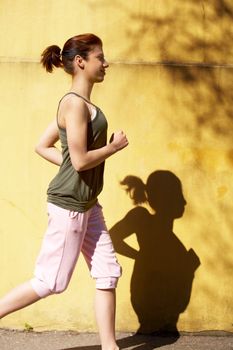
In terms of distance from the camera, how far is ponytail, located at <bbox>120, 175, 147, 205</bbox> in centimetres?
423

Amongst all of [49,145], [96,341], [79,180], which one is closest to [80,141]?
[79,180]

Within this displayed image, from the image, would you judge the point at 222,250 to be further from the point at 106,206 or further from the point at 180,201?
the point at 106,206

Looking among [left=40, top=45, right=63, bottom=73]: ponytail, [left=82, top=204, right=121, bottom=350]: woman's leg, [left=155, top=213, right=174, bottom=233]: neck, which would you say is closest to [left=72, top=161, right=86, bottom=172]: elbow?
[left=82, top=204, right=121, bottom=350]: woman's leg

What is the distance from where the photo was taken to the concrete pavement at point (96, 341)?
4105 millimetres

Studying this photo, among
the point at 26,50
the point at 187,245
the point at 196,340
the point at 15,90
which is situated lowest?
the point at 196,340

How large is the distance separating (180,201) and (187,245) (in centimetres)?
30

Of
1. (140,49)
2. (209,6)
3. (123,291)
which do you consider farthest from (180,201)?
(209,6)

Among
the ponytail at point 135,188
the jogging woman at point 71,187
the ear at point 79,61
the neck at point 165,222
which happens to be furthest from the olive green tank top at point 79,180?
the neck at point 165,222

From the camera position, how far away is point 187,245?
425 cm

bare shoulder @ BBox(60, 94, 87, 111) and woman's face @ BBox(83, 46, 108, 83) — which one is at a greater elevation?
woman's face @ BBox(83, 46, 108, 83)

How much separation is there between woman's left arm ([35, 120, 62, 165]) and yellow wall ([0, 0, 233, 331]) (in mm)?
300

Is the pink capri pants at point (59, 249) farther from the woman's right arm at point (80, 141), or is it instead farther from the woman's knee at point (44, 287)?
the woman's right arm at point (80, 141)

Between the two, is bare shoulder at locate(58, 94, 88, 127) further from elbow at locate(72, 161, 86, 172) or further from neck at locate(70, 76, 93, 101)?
elbow at locate(72, 161, 86, 172)

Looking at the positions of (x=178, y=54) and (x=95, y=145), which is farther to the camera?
(x=178, y=54)
